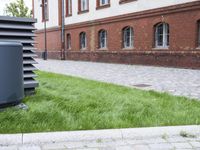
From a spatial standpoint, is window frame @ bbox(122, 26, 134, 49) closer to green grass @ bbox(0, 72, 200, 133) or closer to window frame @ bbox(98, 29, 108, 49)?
window frame @ bbox(98, 29, 108, 49)

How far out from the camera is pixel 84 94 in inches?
347

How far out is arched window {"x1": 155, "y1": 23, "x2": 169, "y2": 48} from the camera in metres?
19.9

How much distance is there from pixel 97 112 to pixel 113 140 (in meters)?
1.50

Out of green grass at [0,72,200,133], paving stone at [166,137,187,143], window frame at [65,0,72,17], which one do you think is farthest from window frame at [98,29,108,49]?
paving stone at [166,137,187,143]

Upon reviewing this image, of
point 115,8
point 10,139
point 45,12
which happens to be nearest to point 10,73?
point 10,139

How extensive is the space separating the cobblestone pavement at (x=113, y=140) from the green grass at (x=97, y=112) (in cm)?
31

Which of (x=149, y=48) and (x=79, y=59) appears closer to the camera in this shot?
(x=149, y=48)

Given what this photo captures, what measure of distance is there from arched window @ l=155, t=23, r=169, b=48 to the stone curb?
14.7 meters

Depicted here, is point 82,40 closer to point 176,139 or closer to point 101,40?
point 101,40

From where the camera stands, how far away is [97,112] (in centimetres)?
667

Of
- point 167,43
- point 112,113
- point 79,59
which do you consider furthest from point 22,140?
point 79,59

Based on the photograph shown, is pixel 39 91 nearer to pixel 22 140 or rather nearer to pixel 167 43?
pixel 22 140

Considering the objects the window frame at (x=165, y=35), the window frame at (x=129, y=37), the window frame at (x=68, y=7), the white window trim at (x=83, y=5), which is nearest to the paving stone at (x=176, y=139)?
the window frame at (x=165, y=35)

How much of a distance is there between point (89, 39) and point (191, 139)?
23413 mm
